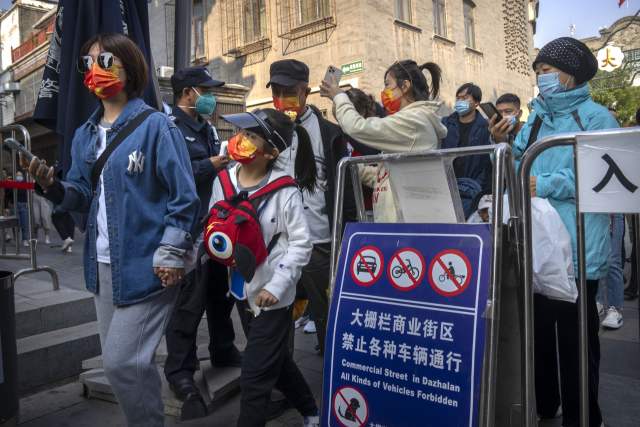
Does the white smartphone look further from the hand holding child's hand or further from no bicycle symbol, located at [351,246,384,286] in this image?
the hand holding child's hand

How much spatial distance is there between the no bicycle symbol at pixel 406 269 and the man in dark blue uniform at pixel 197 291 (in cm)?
124

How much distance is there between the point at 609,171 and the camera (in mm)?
1867

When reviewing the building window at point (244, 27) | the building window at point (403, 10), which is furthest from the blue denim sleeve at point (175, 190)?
the building window at point (403, 10)

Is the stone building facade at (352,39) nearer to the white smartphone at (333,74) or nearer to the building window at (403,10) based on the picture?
the building window at (403,10)

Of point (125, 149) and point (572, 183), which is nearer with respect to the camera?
point (125, 149)

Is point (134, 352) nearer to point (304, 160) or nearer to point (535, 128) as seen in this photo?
point (304, 160)

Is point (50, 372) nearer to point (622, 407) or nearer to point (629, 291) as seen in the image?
point (622, 407)

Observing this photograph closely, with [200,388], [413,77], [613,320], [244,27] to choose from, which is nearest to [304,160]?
[413,77]

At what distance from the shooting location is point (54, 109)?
3428 mm

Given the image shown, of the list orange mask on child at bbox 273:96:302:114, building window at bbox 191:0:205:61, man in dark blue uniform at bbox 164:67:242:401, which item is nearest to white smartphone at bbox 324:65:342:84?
orange mask on child at bbox 273:96:302:114

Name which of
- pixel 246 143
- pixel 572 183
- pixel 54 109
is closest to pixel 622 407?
pixel 572 183

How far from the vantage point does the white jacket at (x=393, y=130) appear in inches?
115

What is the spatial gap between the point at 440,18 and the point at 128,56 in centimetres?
1506

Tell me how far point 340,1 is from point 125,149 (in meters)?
11.7
